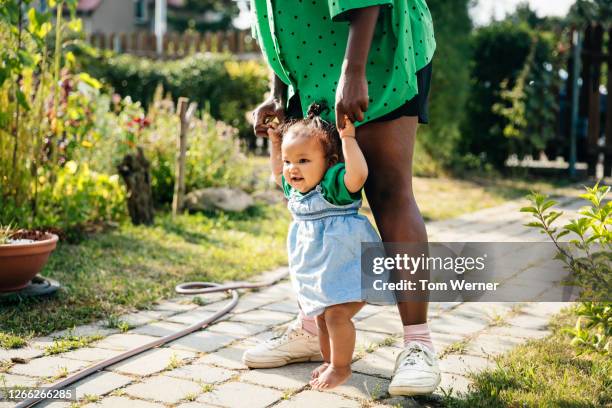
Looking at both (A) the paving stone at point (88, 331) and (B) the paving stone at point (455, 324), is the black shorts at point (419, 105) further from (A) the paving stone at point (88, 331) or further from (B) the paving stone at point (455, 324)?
(A) the paving stone at point (88, 331)

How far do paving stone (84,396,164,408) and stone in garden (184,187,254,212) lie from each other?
12.8 feet

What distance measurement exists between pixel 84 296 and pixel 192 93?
8.26 m

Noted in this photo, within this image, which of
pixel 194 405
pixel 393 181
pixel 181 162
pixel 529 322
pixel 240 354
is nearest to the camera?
pixel 194 405

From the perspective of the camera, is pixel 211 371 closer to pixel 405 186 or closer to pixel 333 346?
pixel 333 346

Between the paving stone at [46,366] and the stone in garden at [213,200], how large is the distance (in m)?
3.50

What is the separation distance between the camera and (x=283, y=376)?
8.19 ft

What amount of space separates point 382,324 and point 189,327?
0.80 m

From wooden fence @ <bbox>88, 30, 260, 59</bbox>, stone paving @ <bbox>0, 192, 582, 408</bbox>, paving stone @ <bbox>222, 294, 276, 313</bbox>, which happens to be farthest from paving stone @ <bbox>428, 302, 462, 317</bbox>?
wooden fence @ <bbox>88, 30, 260, 59</bbox>

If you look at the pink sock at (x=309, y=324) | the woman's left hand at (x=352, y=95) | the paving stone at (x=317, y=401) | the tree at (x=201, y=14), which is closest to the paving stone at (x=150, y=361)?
the pink sock at (x=309, y=324)

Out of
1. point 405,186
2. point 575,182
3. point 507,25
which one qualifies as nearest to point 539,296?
point 405,186

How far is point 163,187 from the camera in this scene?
6324 millimetres

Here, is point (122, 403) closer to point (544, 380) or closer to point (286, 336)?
point (286, 336)

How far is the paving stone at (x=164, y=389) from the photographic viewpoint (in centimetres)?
227

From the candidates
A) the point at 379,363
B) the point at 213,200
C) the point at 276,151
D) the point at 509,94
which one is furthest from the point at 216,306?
the point at 509,94
